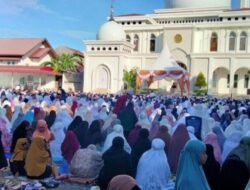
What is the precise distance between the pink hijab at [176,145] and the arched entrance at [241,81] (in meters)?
23.4

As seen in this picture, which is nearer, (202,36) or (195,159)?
(195,159)

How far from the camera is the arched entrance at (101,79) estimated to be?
2891 centimetres

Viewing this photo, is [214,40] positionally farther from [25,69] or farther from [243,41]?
[25,69]

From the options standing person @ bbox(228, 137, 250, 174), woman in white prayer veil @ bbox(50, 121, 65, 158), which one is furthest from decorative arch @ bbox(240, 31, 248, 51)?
standing person @ bbox(228, 137, 250, 174)

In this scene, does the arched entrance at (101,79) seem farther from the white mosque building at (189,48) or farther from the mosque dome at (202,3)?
the mosque dome at (202,3)

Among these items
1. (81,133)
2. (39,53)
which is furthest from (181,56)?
(81,133)

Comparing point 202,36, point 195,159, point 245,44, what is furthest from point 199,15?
point 195,159

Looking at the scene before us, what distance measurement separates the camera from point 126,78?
93.7 ft

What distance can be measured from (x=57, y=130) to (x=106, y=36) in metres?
23.8

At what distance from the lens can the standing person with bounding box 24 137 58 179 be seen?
17.0 ft

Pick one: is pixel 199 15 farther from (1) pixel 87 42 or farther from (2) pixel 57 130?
(2) pixel 57 130

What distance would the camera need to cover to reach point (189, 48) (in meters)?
28.9

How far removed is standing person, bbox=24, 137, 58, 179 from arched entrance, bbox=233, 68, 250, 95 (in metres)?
24.9

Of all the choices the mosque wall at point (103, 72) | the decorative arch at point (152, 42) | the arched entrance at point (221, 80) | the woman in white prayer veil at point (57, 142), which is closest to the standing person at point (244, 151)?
the woman in white prayer veil at point (57, 142)
